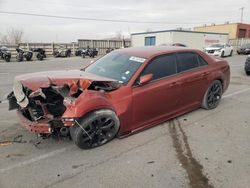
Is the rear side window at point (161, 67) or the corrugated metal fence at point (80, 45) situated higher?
the rear side window at point (161, 67)

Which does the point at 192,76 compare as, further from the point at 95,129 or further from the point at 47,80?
the point at 47,80

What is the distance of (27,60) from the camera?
22078mm

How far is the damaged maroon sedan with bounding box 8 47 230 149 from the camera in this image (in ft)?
12.0

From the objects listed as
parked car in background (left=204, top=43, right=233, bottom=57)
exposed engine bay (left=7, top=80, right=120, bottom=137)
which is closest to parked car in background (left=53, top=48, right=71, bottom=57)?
parked car in background (left=204, top=43, right=233, bottom=57)

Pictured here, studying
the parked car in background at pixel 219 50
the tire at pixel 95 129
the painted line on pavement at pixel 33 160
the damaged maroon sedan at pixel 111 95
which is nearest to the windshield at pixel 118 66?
the damaged maroon sedan at pixel 111 95

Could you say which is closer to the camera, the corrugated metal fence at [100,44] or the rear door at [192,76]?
the rear door at [192,76]

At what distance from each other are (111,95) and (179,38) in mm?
29892

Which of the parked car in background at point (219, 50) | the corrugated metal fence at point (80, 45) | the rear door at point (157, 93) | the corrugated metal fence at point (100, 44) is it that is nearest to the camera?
the rear door at point (157, 93)

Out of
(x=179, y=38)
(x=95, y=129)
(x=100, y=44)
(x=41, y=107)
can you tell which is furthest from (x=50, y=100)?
(x=179, y=38)

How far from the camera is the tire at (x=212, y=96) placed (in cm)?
565

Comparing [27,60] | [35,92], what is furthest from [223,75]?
[27,60]

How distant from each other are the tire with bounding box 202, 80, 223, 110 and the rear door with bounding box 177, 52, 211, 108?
0.58 ft

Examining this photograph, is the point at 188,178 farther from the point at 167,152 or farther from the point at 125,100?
the point at 125,100

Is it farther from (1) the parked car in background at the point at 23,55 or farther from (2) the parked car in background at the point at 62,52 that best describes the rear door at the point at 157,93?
(2) the parked car in background at the point at 62,52
